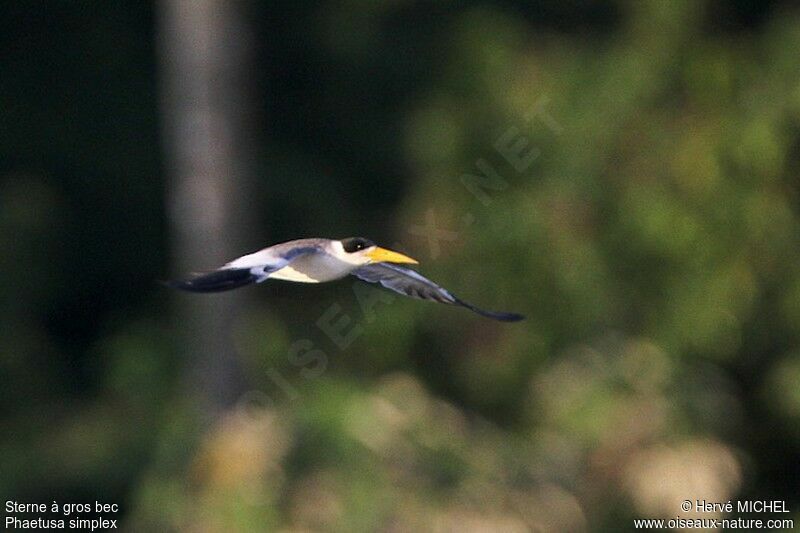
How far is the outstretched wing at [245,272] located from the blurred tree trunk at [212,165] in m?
4.24

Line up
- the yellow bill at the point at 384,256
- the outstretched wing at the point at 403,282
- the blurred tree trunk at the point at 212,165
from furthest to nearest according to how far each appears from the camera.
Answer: the blurred tree trunk at the point at 212,165 < the outstretched wing at the point at 403,282 < the yellow bill at the point at 384,256

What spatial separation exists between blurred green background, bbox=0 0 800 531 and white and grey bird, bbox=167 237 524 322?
2.79m

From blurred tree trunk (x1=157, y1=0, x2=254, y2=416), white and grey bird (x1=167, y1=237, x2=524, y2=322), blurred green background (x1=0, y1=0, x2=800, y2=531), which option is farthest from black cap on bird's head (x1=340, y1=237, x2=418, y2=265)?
blurred tree trunk (x1=157, y1=0, x2=254, y2=416)

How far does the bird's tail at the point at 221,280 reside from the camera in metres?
2.17

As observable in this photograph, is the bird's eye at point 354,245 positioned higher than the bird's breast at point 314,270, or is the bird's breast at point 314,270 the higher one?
the bird's eye at point 354,245

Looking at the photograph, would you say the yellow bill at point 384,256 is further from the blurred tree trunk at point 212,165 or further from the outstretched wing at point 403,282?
the blurred tree trunk at point 212,165

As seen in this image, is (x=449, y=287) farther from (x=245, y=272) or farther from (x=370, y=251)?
(x=245, y=272)

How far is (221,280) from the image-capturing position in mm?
2203

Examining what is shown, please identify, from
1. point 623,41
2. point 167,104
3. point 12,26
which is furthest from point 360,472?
point 12,26

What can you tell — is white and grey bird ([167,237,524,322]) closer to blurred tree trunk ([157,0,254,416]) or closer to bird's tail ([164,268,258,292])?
bird's tail ([164,268,258,292])

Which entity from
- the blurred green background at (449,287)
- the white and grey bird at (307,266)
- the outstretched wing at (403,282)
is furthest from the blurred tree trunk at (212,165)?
the white and grey bird at (307,266)

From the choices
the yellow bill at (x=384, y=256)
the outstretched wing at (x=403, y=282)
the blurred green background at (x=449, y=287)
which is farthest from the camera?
the blurred green background at (x=449, y=287)

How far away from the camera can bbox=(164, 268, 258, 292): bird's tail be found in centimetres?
217

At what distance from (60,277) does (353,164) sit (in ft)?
6.24
